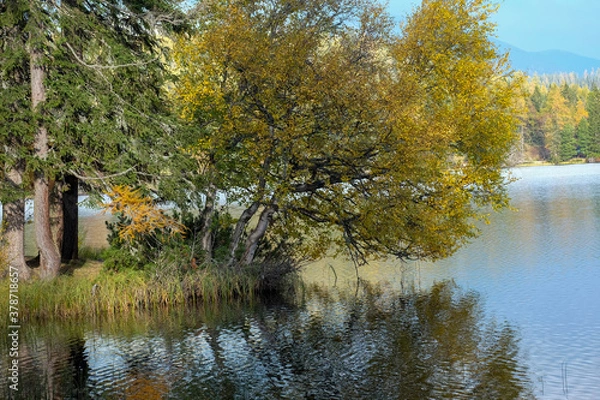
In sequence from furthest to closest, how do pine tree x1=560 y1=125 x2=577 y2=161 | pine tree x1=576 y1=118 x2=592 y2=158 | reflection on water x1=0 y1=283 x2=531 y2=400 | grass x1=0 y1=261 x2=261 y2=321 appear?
pine tree x1=560 y1=125 x2=577 y2=161
pine tree x1=576 y1=118 x2=592 y2=158
grass x1=0 y1=261 x2=261 y2=321
reflection on water x1=0 y1=283 x2=531 y2=400

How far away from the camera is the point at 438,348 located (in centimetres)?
1414

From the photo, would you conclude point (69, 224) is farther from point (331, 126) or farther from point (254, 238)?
point (331, 126)

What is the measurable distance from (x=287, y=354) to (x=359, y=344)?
159 centimetres

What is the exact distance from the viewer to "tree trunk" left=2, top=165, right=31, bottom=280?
61.8ft

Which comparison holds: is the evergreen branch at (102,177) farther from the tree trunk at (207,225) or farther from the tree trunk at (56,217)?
the tree trunk at (207,225)

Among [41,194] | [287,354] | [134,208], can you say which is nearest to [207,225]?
[134,208]

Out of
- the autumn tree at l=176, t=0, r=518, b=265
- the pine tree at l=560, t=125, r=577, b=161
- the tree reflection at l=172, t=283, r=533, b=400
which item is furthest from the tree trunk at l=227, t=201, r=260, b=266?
the pine tree at l=560, t=125, r=577, b=161

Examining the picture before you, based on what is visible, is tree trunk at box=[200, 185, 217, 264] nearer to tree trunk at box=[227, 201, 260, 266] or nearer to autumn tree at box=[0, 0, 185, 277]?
tree trunk at box=[227, 201, 260, 266]

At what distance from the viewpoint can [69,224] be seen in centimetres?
2188

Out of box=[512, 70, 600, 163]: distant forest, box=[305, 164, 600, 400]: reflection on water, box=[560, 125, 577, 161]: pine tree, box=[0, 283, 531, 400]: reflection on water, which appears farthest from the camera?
box=[560, 125, 577, 161]: pine tree

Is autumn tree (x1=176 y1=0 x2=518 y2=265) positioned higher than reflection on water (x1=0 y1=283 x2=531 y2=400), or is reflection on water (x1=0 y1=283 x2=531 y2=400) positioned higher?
autumn tree (x1=176 y1=0 x2=518 y2=265)

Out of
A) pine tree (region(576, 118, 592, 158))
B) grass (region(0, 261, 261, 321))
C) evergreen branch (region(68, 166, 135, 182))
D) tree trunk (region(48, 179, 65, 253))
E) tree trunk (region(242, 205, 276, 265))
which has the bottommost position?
grass (region(0, 261, 261, 321))

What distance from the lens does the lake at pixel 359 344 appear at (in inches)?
473

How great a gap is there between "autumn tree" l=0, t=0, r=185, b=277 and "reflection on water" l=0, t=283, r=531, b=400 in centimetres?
395
